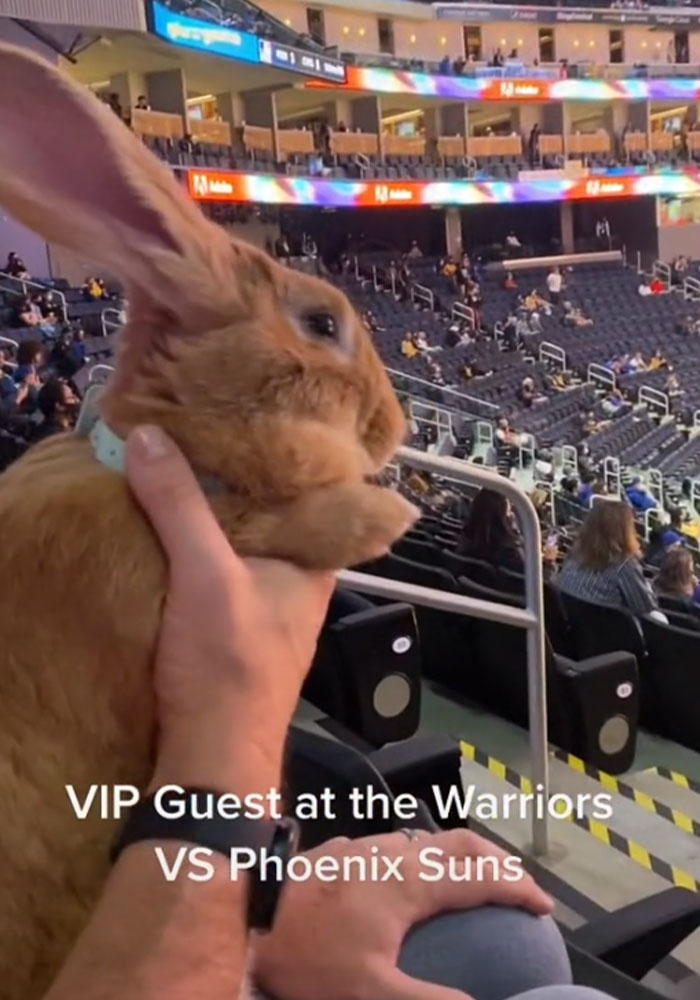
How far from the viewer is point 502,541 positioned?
4.50 m

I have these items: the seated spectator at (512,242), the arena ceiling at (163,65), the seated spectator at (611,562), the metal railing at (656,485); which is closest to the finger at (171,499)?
Answer: the seated spectator at (611,562)

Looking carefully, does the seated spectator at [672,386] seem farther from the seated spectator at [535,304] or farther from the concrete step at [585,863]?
the concrete step at [585,863]

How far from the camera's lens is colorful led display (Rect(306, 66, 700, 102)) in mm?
21516

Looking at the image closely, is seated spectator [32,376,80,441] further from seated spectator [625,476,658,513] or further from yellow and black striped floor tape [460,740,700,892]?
seated spectator [625,476,658,513]

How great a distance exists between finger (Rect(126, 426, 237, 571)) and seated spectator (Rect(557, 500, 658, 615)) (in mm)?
3502

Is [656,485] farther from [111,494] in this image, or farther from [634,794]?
[111,494]

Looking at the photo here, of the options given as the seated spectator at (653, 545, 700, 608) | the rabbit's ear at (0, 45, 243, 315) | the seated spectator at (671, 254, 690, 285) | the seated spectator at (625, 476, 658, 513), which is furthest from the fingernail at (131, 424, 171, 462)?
the seated spectator at (671, 254, 690, 285)

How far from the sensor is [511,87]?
24016 millimetres

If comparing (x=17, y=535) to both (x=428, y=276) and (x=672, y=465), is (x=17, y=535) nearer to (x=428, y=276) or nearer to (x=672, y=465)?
(x=672, y=465)

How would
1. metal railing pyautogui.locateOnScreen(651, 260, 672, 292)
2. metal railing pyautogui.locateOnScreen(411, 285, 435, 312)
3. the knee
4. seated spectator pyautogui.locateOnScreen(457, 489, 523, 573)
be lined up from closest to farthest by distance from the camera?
the knee
seated spectator pyautogui.locateOnScreen(457, 489, 523, 573)
metal railing pyautogui.locateOnScreen(411, 285, 435, 312)
metal railing pyautogui.locateOnScreen(651, 260, 672, 292)

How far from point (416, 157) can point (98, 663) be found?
2318cm

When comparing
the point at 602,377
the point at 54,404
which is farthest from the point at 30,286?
the point at 602,377

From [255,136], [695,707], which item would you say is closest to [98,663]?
[695,707]

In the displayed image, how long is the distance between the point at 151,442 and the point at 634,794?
2.72m
